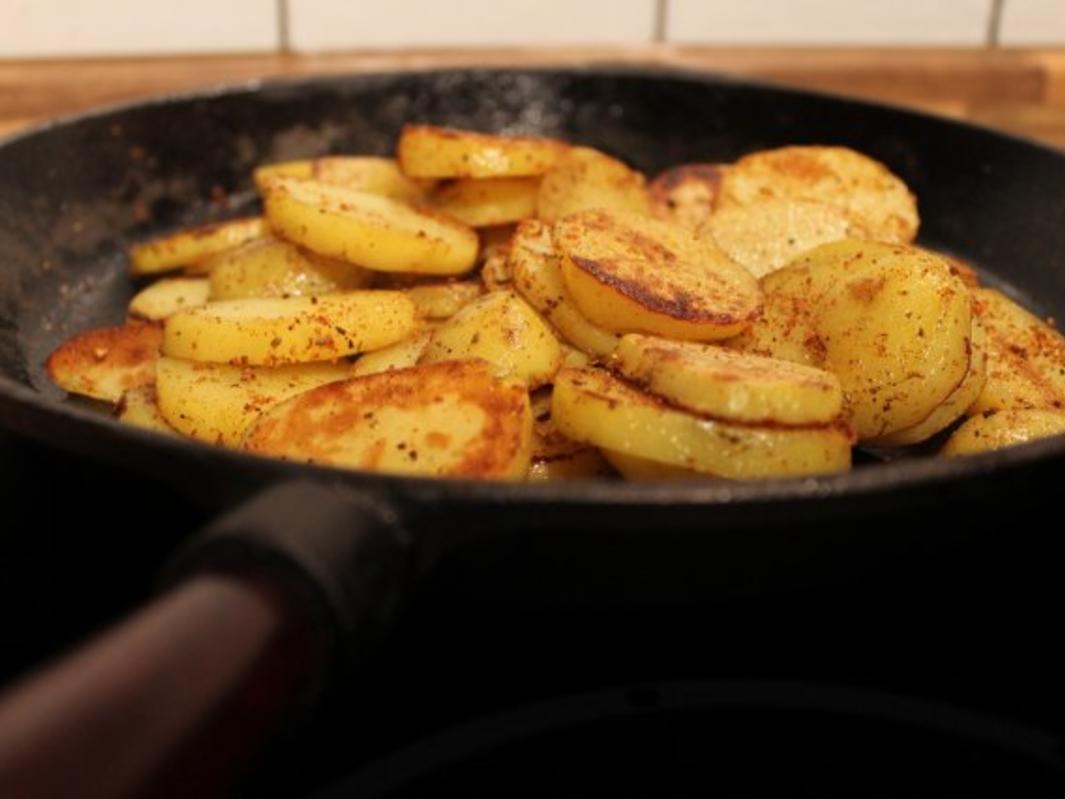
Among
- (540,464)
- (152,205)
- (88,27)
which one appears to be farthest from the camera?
(88,27)

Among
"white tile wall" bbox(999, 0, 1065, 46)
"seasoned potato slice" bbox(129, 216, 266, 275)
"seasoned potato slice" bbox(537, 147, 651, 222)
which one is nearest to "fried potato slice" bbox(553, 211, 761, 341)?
"seasoned potato slice" bbox(537, 147, 651, 222)

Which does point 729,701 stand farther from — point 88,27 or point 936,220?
point 88,27

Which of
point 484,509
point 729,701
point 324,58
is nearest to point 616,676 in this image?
point 729,701

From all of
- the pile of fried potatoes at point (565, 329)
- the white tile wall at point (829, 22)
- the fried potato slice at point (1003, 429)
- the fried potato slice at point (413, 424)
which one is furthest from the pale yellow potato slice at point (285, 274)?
the white tile wall at point (829, 22)

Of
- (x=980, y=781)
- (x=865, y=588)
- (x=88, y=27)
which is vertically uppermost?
(x=88, y=27)

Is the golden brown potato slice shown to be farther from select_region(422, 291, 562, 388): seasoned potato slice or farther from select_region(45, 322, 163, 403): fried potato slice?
select_region(45, 322, 163, 403): fried potato slice
